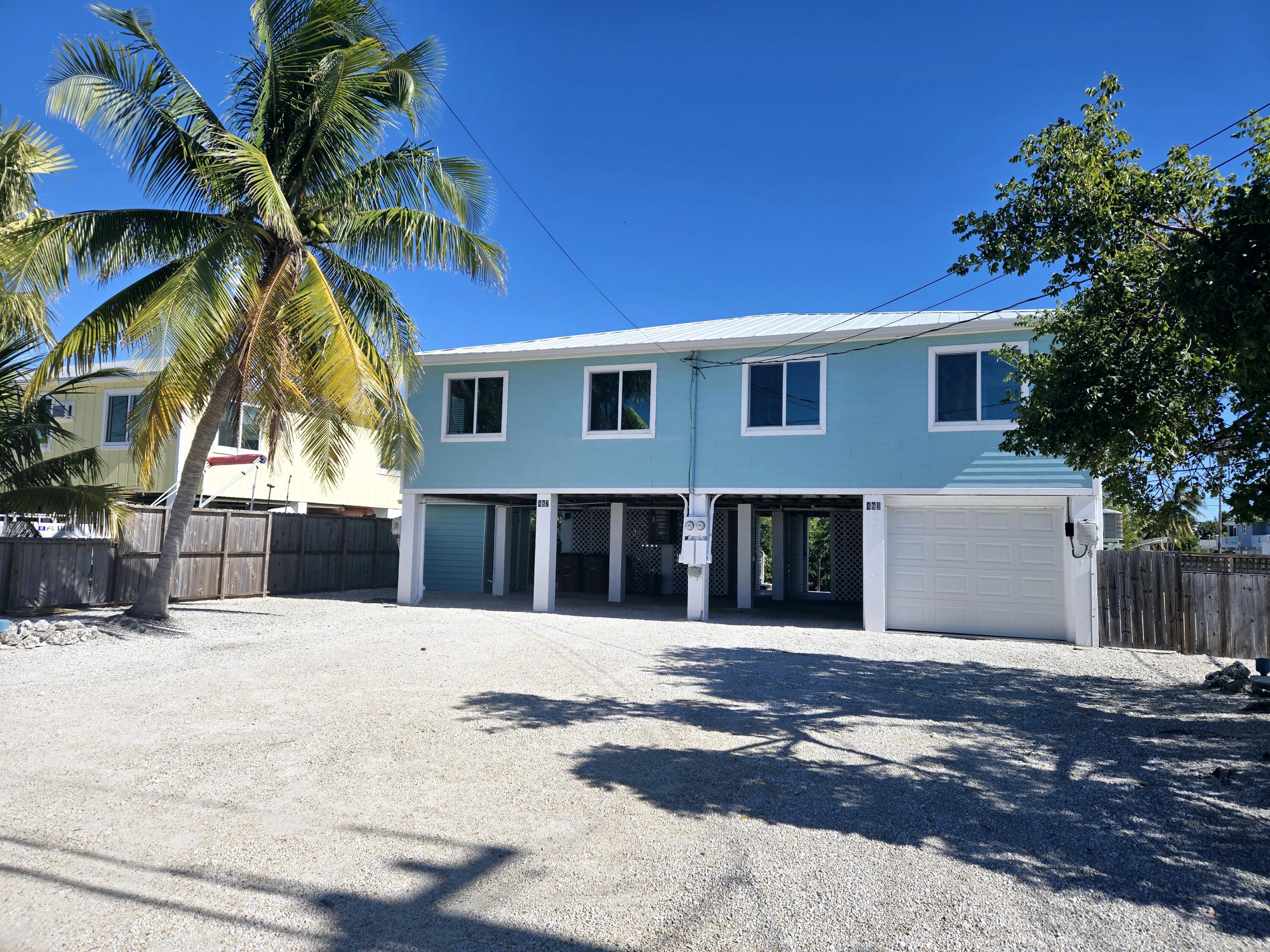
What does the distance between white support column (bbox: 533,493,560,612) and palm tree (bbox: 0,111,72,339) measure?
8.15 metres

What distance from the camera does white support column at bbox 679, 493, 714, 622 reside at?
1453 centimetres

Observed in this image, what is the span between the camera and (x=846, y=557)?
21.3 m

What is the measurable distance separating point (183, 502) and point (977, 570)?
12.4 m

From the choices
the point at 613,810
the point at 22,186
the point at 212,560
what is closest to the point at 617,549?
the point at 212,560

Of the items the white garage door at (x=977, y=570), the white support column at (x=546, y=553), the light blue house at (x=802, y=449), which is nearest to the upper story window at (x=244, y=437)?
the light blue house at (x=802, y=449)

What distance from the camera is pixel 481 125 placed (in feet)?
42.7

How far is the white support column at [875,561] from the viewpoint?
13.5m

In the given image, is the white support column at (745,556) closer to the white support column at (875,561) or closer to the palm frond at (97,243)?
the white support column at (875,561)

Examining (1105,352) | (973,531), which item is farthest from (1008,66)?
(973,531)

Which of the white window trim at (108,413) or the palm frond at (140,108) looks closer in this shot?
Answer: the palm frond at (140,108)

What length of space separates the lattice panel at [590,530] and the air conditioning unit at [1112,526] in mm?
11979

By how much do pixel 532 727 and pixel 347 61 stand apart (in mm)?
9458

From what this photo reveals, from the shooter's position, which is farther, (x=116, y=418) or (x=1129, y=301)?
(x=116, y=418)

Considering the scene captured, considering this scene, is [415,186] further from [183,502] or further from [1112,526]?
[1112,526]
